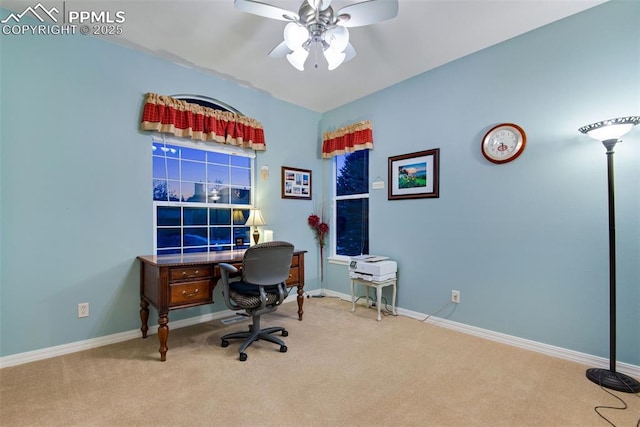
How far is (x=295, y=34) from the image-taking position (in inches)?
76.4

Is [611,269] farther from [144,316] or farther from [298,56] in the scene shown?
[144,316]

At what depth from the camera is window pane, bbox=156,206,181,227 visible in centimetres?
292

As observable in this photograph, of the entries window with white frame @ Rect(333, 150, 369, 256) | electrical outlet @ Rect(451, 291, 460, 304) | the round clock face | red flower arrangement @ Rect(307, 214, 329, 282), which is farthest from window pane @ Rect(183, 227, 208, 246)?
the round clock face

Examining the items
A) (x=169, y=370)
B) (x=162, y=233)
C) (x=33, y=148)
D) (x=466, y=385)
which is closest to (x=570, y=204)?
(x=466, y=385)

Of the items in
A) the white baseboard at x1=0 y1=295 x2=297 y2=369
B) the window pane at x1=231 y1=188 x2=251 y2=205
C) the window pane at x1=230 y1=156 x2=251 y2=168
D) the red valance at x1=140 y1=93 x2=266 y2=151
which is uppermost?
the red valance at x1=140 y1=93 x2=266 y2=151

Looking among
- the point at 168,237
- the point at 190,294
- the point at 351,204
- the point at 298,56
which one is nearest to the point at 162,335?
the point at 190,294

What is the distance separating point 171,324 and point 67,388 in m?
1.04

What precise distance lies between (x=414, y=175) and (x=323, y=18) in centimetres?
190

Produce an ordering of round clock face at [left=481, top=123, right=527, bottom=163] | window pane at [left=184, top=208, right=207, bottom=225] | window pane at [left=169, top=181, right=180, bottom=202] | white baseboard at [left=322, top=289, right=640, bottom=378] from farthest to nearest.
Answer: window pane at [left=184, top=208, right=207, bottom=225]
window pane at [left=169, top=181, right=180, bottom=202]
round clock face at [left=481, top=123, right=527, bottom=163]
white baseboard at [left=322, top=289, right=640, bottom=378]

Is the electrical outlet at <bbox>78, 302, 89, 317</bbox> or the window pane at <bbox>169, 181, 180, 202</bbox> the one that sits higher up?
Result: the window pane at <bbox>169, 181, 180, 202</bbox>

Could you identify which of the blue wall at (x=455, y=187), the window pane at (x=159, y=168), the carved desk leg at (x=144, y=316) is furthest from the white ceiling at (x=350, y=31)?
the carved desk leg at (x=144, y=316)

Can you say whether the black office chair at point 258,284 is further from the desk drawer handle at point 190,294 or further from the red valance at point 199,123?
the red valance at point 199,123

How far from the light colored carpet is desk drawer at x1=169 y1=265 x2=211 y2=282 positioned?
0.62 metres

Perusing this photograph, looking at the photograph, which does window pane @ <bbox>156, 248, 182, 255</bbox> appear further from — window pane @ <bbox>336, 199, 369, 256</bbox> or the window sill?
window pane @ <bbox>336, 199, 369, 256</bbox>
